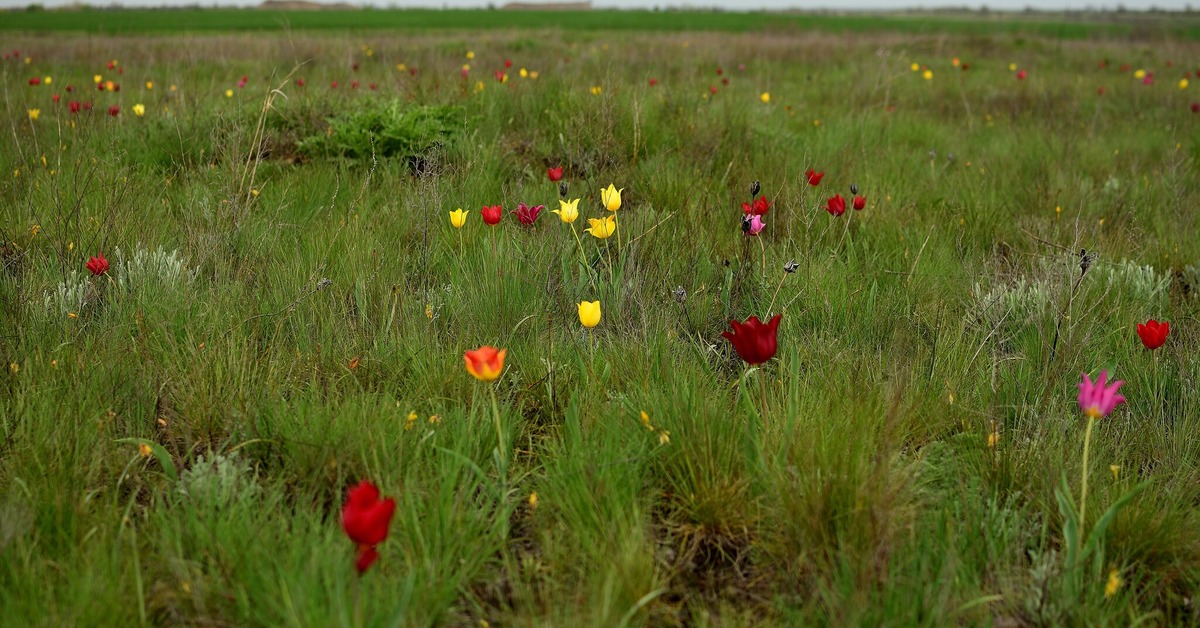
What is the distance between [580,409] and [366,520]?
90 centimetres

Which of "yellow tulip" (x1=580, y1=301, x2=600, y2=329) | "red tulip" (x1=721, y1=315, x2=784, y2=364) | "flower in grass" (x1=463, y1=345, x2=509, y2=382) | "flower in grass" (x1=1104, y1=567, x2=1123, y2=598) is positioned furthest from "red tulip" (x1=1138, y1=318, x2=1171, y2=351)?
"flower in grass" (x1=463, y1=345, x2=509, y2=382)

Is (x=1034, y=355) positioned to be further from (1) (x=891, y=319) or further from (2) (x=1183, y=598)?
(2) (x=1183, y=598)

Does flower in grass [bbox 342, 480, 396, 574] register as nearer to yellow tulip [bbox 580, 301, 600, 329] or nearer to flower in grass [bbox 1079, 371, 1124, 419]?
yellow tulip [bbox 580, 301, 600, 329]

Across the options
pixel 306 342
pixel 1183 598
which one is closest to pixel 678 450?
pixel 1183 598

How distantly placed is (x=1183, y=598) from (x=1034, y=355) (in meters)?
1.02

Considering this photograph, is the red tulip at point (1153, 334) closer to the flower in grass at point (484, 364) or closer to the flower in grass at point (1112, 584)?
the flower in grass at point (1112, 584)

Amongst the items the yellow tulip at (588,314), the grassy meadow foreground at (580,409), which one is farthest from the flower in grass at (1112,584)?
the yellow tulip at (588,314)

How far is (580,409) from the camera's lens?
1.91m

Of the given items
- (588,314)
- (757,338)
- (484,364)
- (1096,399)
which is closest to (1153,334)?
(1096,399)

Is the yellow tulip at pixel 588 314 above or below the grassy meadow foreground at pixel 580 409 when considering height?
above

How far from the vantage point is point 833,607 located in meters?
1.30

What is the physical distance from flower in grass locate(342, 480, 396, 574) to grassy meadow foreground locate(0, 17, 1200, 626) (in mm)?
126

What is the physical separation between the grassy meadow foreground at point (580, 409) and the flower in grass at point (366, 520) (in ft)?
0.41

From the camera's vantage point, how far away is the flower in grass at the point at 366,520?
A: 106cm
